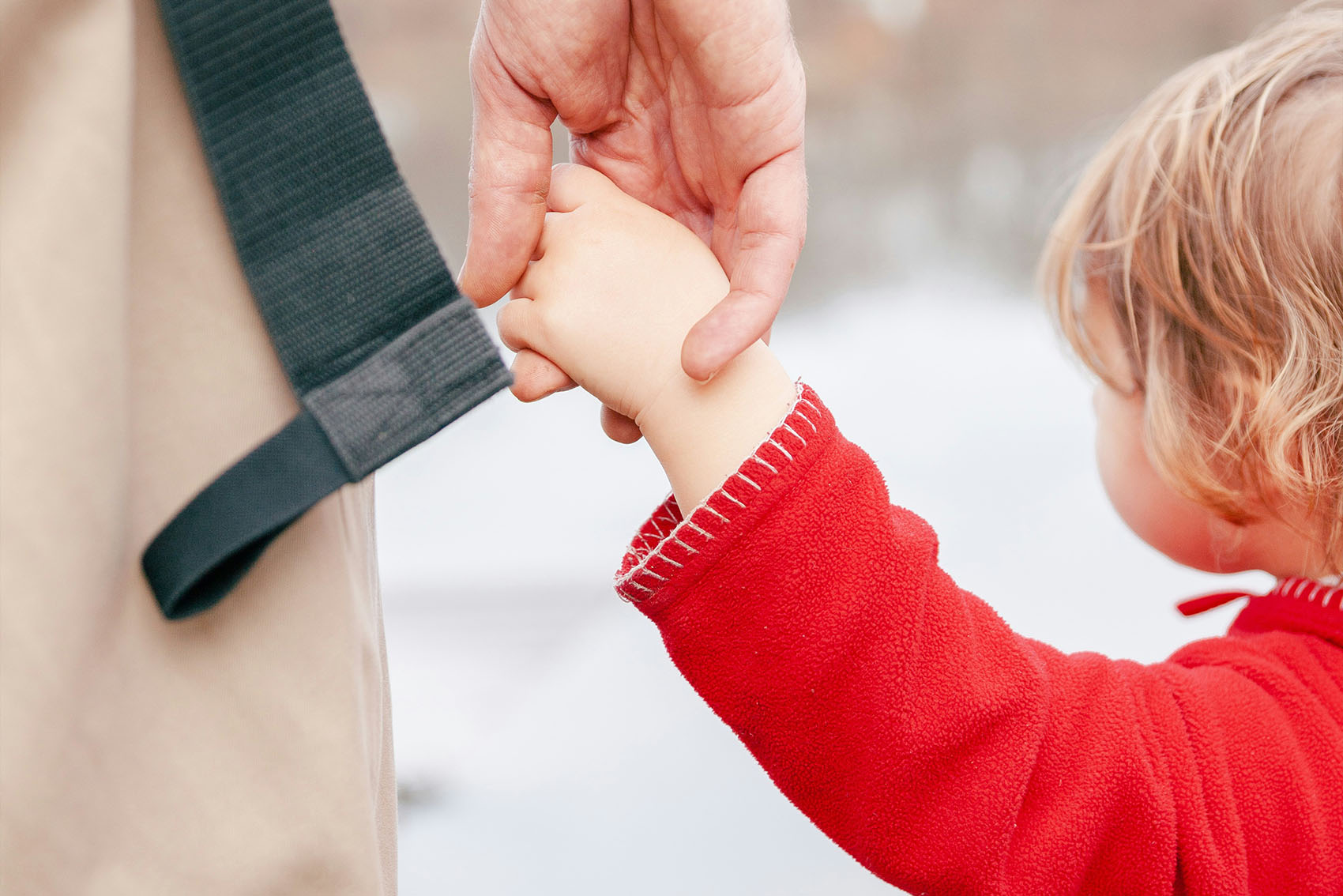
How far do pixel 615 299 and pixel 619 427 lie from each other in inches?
3.3

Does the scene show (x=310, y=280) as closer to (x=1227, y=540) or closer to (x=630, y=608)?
(x=1227, y=540)

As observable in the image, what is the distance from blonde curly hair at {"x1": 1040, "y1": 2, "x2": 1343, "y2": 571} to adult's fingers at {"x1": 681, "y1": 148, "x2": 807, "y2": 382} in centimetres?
25

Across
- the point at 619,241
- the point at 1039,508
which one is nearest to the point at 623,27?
the point at 619,241

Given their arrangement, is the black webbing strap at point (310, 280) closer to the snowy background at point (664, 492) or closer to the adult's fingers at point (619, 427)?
the adult's fingers at point (619, 427)

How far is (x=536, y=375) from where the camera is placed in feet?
1.98

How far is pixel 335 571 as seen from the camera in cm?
41

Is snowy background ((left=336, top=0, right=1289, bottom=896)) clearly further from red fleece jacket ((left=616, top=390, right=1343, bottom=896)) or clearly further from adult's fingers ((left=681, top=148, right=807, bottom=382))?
adult's fingers ((left=681, top=148, right=807, bottom=382))

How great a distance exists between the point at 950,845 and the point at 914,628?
11 centimetres

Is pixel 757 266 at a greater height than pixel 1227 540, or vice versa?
pixel 757 266

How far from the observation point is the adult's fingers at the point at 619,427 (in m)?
0.64

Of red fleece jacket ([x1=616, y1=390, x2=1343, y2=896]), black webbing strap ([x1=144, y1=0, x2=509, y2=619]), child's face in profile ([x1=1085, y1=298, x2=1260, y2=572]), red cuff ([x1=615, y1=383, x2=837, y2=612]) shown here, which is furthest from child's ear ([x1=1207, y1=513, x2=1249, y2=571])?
black webbing strap ([x1=144, y1=0, x2=509, y2=619])

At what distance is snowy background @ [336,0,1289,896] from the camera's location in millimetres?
1145

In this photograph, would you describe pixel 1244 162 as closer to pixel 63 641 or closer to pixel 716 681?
pixel 716 681

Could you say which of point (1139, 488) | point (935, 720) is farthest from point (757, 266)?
point (1139, 488)
